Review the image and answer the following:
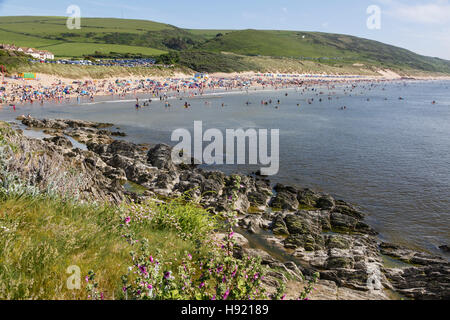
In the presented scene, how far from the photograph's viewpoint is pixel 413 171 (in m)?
28.0

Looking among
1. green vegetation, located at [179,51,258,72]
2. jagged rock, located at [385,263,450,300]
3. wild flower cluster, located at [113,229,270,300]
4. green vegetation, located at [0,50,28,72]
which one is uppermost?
green vegetation, located at [179,51,258,72]

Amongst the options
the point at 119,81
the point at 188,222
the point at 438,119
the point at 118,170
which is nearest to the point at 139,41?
the point at 119,81

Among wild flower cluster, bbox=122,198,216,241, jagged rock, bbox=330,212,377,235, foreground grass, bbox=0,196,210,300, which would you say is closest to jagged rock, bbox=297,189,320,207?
jagged rock, bbox=330,212,377,235

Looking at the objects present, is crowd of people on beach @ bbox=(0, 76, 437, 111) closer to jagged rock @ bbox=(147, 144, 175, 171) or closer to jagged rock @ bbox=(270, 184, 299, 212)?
jagged rock @ bbox=(147, 144, 175, 171)

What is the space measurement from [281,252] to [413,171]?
20170mm

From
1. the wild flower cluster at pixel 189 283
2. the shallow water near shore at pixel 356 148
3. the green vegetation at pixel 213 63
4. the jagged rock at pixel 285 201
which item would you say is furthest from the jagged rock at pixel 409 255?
the green vegetation at pixel 213 63

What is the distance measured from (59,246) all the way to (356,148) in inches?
1428

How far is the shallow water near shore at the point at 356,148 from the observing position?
19344mm

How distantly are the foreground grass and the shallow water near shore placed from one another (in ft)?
47.8

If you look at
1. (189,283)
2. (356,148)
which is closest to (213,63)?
(356,148)

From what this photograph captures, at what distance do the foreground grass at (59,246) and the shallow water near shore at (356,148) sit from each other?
47.8 ft

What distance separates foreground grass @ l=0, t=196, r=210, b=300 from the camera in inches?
191

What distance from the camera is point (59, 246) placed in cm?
580
